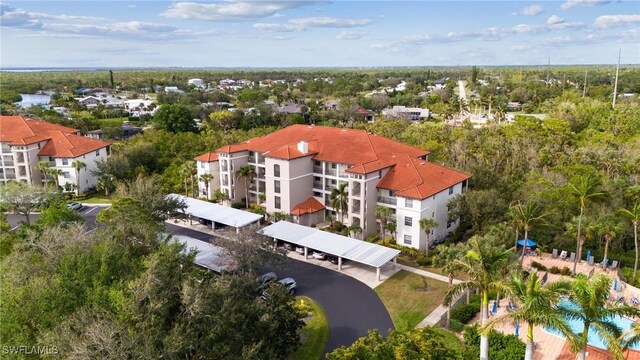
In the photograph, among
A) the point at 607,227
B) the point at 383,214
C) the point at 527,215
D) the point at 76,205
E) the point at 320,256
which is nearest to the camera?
the point at 527,215

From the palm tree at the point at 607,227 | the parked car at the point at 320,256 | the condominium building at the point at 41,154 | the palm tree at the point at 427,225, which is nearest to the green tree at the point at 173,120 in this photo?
the condominium building at the point at 41,154

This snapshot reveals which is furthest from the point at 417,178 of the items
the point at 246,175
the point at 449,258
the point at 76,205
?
the point at 76,205

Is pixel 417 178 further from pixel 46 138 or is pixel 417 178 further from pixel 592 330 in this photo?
pixel 46 138

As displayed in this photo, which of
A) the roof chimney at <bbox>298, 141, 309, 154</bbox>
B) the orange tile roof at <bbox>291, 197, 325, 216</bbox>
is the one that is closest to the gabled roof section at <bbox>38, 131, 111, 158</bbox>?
the roof chimney at <bbox>298, 141, 309, 154</bbox>

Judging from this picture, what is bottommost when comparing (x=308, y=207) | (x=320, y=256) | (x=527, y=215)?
(x=320, y=256)

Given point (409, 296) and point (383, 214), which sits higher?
point (383, 214)

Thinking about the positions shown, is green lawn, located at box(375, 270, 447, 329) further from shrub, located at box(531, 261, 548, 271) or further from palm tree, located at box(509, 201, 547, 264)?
shrub, located at box(531, 261, 548, 271)
